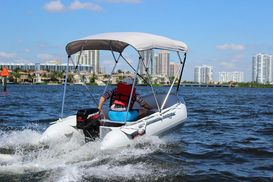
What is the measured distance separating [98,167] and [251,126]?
31.1 ft

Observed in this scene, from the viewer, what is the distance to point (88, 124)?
33.0 ft

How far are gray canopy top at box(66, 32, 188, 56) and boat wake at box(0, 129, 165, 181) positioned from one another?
2.23 m

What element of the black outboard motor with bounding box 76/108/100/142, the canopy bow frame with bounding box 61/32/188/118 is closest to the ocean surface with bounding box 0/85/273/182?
the black outboard motor with bounding box 76/108/100/142

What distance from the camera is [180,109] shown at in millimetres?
12070

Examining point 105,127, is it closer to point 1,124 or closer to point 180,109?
point 180,109

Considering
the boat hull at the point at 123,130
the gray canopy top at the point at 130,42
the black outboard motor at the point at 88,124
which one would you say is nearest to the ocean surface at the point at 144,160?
the boat hull at the point at 123,130

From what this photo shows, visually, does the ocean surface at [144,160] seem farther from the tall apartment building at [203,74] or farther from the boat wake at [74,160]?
the tall apartment building at [203,74]

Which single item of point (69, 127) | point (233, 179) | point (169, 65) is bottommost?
point (233, 179)

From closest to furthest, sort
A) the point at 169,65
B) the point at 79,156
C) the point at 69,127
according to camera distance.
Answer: the point at 79,156
the point at 69,127
the point at 169,65

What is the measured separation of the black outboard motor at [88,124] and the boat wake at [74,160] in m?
0.30

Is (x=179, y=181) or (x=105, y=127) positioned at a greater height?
(x=105, y=127)

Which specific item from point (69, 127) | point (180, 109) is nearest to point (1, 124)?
point (69, 127)

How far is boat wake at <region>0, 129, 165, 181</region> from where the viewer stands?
7.60m

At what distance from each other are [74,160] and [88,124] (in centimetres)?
168
